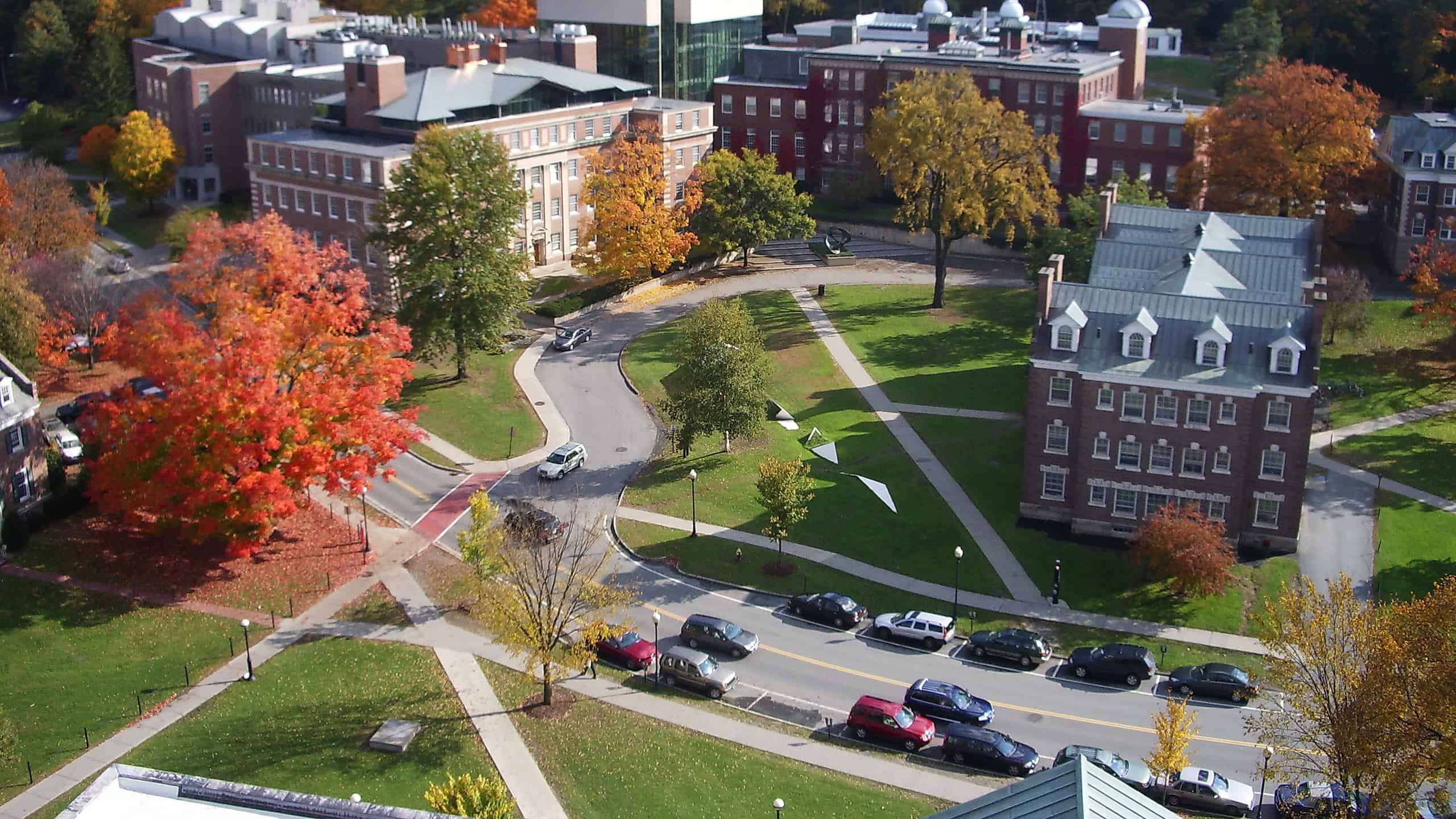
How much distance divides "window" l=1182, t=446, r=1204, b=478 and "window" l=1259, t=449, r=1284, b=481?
2.56 meters

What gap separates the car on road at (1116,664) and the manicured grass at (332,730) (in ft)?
75.3

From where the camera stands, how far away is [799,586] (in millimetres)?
63625

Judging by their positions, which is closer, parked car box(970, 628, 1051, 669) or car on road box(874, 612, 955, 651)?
parked car box(970, 628, 1051, 669)

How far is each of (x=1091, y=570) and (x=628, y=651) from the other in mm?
21698

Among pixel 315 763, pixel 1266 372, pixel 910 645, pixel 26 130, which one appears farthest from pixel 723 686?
pixel 26 130

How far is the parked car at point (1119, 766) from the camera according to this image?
4922 centimetres

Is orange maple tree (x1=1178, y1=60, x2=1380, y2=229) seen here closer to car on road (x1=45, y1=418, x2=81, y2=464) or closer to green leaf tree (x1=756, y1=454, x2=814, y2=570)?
green leaf tree (x1=756, y1=454, x2=814, y2=570)

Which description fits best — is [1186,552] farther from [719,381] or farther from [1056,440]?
[719,381]

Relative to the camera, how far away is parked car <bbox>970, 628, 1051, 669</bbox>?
188ft

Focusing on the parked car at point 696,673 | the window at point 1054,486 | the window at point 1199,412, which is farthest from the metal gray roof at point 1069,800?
the window at point 1054,486

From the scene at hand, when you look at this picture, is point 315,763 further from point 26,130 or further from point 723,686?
point 26,130

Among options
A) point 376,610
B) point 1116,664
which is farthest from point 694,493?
point 1116,664

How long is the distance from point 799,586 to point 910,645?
261 inches

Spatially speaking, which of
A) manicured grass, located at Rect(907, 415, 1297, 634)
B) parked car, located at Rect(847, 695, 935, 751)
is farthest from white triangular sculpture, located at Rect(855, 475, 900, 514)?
parked car, located at Rect(847, 695, 935, 751)
